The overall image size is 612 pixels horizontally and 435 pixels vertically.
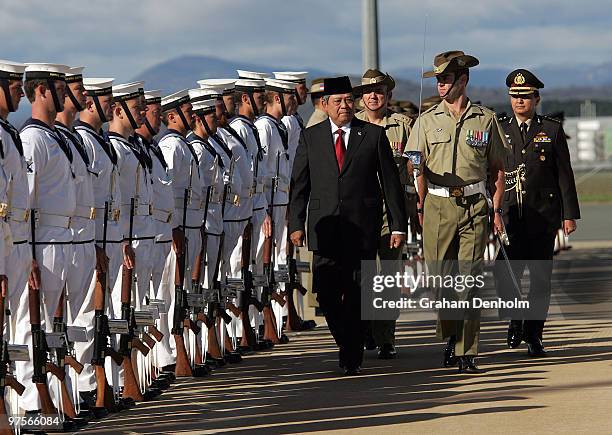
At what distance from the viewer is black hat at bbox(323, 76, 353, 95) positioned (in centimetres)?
1300

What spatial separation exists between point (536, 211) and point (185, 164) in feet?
8.93

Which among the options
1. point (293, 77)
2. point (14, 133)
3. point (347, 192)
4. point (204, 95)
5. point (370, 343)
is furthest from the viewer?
point (293, 77)

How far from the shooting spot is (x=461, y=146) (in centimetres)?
1291

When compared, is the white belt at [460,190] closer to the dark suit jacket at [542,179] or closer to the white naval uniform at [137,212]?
the dark suit jacket at [542,179]

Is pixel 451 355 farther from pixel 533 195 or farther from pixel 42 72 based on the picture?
pixel 42 72

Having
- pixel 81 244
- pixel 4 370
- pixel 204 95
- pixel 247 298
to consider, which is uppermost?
pixel 204 95

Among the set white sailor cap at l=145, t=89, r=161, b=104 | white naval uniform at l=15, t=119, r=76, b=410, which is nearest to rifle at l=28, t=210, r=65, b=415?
white naval uniform at l=15, t=119, r=76, b=410

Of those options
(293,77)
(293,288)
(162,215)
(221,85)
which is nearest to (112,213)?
(162,215)

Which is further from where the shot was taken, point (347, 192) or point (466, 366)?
point (347, 192)

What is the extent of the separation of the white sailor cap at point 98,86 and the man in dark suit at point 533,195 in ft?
11.4

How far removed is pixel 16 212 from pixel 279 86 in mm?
6236

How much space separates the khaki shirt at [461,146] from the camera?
1289 centimetres

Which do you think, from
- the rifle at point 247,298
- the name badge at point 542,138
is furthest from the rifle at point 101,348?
the name badge at point 542,138

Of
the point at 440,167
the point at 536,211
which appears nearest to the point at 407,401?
the point at 440,167
